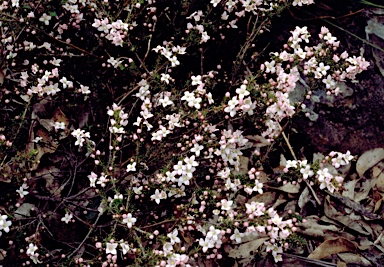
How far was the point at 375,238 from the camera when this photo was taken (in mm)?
3527

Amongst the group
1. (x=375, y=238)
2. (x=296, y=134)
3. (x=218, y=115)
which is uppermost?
(x=218, y=115)

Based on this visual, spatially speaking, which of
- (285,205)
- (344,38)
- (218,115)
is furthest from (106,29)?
(344,38)

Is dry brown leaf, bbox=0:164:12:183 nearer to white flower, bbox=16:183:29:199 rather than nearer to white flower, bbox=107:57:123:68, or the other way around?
white flower, bbox=16:183:29:199

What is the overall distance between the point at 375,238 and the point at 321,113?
1153 millimetres

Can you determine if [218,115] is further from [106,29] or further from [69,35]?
[69,35]

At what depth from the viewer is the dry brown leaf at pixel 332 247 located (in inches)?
133

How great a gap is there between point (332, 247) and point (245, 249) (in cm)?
64

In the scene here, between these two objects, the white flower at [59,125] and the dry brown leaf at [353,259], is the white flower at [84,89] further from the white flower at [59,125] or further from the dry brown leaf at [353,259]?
the dry brown leaf at [353,259]

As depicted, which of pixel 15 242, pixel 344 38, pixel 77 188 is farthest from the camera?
pixel 344 38

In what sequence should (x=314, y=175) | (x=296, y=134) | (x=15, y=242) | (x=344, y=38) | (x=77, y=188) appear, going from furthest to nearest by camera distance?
1. (x=344, y=38)
2. (x=296, y=134)
3. (x=77, y=188)
4. (x=15, y=242)
5. (x=314, y=175)

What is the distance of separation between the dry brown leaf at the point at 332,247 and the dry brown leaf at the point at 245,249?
0.38 m

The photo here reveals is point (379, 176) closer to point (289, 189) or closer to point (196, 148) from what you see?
point (289, 189)

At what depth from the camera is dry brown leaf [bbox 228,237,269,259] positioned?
134 inches

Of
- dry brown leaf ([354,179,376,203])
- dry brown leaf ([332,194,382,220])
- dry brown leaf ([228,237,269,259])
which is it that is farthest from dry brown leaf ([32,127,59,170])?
dry brown leaf ([354,179,376,203])
